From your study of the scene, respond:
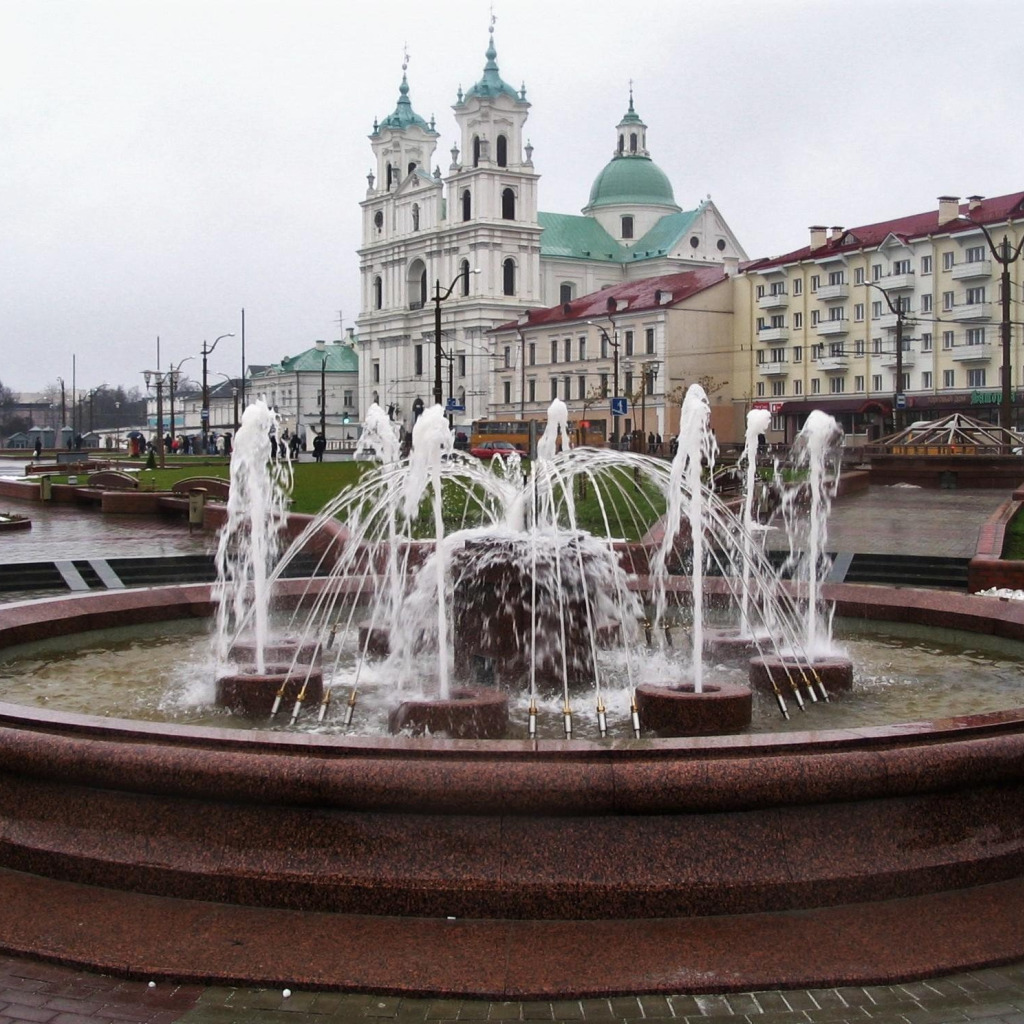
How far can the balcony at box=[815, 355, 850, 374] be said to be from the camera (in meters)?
66.1

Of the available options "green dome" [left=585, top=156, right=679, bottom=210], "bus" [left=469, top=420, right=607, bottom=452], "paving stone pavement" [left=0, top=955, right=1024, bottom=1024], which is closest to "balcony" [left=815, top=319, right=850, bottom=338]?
"bus" [left=469, top=420, right=607, bottom=452]

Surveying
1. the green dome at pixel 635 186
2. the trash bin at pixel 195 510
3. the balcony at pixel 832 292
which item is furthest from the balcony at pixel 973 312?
the green dome at pixel 635 186

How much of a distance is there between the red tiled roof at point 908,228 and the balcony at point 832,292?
1.66 meters

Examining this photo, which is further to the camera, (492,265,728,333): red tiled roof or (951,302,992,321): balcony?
(492,265,728,333): red tiled roof

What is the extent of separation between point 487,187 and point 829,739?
316ft

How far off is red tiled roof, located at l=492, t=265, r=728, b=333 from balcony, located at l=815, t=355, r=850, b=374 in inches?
→ 371

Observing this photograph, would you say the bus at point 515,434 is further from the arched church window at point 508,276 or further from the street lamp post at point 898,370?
the arched church window at point 508,276

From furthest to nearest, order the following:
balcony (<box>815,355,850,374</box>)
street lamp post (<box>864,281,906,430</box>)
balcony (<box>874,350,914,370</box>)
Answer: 1. balcony (<box>815,355,850,374</box>)
2. balcony (<box>874,350,914,370</box>)
3. street lamp post (<box>864,281,906,430</box>)

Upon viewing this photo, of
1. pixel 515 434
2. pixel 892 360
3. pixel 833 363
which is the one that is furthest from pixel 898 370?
pixel 515 434

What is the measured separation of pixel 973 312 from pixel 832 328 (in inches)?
358

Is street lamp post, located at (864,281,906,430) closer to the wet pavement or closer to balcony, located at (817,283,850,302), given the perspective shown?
balcony, located at (817,283,850,302)

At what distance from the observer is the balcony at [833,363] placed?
66062 millimetres

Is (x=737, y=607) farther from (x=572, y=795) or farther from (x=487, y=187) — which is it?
(x=487, y=187)

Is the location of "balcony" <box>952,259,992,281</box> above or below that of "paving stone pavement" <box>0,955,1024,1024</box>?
above
